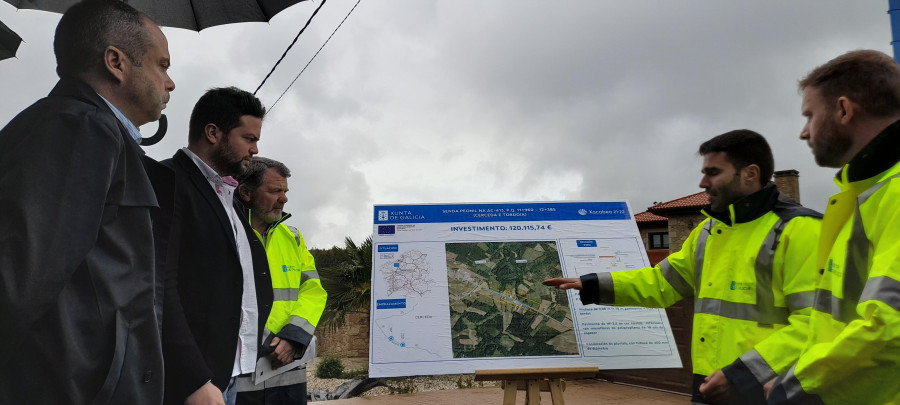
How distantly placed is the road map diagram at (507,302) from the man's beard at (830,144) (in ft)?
7.13

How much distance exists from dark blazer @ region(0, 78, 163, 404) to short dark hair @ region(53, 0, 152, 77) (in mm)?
172

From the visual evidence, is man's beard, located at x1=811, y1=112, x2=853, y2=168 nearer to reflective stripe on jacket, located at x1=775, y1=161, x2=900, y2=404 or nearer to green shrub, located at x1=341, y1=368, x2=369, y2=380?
reflective stripe on jacket, located at x1=775, y1=161, x2=900, y2=404

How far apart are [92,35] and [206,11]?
210cm

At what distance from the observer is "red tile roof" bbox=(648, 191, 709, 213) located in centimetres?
2351

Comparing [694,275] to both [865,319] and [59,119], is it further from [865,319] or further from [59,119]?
[59,119]

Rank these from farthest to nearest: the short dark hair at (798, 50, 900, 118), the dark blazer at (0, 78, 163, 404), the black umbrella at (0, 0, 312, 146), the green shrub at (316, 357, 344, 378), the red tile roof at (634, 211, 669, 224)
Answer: the red tile roof at (634, 211, 669, 224) → the green shrub at (316, 357, 344, 378) → the black umbrella at (0, 0, 312, 146) → the short dark hair at (798, 50, 900, 118) → the dark blazer at (0, 78, 163, 404)

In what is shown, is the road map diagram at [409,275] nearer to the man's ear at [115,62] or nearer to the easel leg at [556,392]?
the easel leg at [556,392]

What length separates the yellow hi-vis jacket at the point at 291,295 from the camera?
3.08 metres

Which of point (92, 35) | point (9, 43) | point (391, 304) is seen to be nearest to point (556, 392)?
A: point (391, 304)

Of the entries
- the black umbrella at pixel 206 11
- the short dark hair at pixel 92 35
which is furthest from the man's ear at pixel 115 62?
the black umbrella at pixel 206 11

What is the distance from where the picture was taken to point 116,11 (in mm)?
1590

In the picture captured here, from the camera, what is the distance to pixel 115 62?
1567mm

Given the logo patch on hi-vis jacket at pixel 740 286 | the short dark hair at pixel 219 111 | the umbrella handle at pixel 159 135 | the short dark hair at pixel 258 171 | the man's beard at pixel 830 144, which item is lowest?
the logo patch on hi-vis jacket at pixel 740 286

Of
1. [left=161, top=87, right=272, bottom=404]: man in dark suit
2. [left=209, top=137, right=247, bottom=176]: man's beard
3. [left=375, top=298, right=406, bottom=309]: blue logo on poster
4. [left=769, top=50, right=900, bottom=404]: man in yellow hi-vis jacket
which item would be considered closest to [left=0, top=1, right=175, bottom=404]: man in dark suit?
[left=161, top=87, right=272, bottom=404]: man in dark suit
